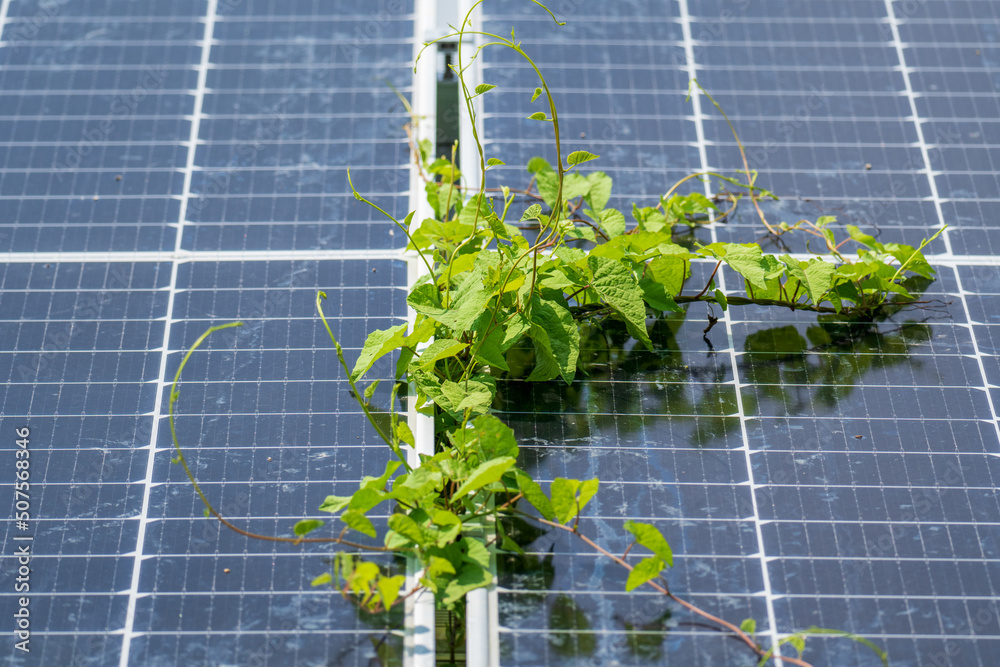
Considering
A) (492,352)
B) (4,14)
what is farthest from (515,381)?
(4,14)

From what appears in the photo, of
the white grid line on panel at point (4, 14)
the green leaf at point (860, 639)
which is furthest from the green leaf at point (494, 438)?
the white grid line on panel at point (4, 14)

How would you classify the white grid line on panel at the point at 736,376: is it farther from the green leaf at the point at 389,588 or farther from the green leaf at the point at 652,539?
the green leaf at the point at 389,588

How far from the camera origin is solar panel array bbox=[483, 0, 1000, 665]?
10.1ft

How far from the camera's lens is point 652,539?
9.85 feet

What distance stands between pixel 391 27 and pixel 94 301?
2.07 m

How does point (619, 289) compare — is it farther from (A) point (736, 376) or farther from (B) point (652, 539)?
(B) point (652, 539)

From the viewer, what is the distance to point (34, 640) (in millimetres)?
2998

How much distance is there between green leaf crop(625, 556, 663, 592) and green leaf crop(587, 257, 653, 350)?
0.91 meters

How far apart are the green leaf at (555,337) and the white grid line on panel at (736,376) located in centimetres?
63

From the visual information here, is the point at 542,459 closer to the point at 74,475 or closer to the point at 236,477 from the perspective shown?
the point at 236,477

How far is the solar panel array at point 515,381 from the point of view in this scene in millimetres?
3072

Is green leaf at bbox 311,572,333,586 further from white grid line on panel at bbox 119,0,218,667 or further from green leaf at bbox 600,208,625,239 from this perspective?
green leaf at bbox 600,208,625,239

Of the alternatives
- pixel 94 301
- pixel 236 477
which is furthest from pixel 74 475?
pixel 94 301

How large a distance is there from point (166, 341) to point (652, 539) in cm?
196
